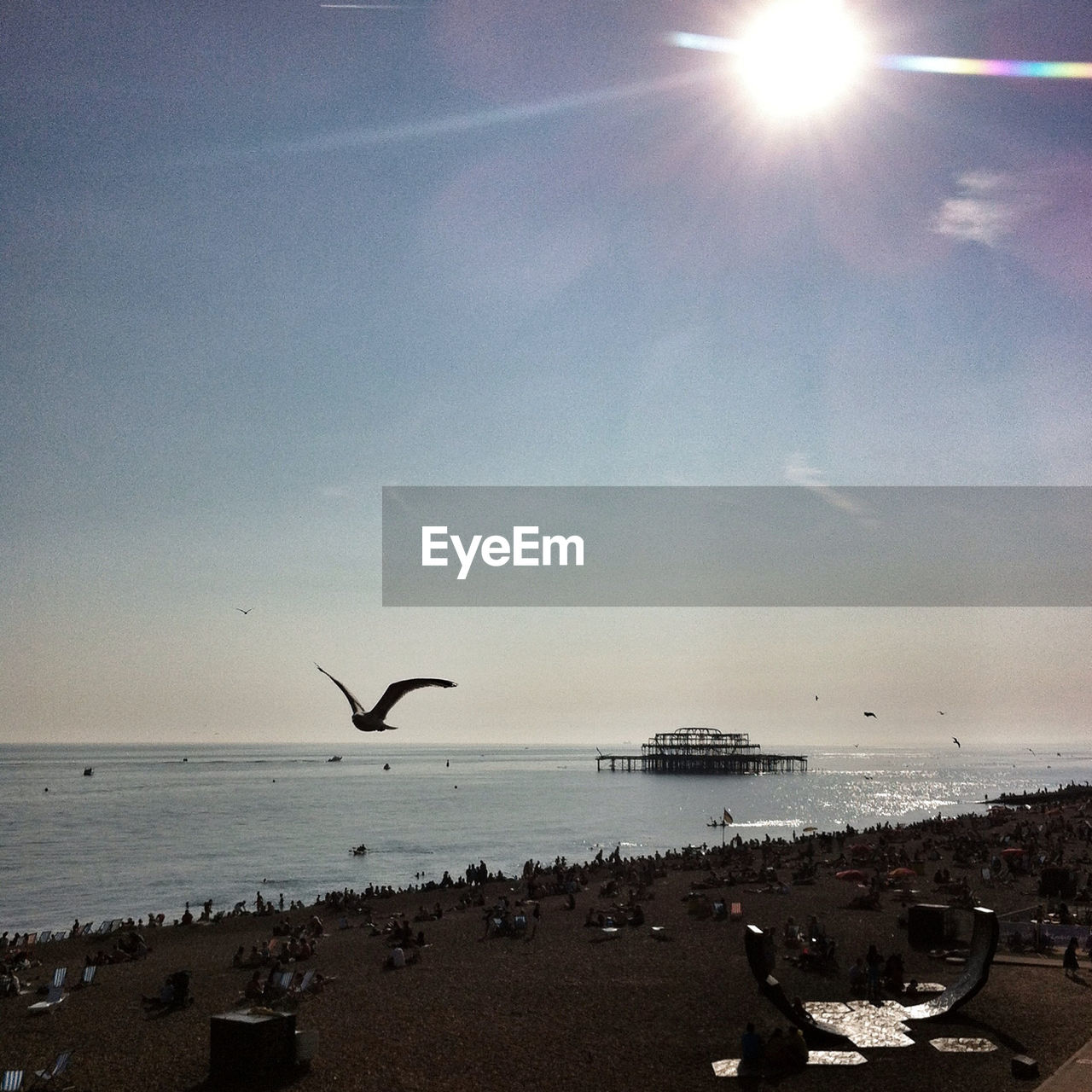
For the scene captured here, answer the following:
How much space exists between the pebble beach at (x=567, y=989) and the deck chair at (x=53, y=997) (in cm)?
22

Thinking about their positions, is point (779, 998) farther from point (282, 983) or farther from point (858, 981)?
point (282, 983)

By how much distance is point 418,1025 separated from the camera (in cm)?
1497

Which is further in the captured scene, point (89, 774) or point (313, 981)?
point (89, 774)

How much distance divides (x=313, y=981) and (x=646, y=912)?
10.8 meters

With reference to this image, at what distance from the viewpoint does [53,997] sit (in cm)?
1803

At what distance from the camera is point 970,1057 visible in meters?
12.1

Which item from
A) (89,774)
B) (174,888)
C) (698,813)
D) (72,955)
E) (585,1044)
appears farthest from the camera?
(89,774)

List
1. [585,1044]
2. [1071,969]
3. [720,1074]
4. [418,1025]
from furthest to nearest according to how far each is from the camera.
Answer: [1071,969], [418,1025], [585,1044], [720,1074]

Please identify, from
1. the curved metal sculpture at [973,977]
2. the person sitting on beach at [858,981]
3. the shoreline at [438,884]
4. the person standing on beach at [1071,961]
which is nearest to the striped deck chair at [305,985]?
the person sitting on beach at [858,981]

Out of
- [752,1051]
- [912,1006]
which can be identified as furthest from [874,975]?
[752,1051]

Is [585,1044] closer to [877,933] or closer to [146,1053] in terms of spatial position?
[146,1053]

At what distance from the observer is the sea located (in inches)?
1730

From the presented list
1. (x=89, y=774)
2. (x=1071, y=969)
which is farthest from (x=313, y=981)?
(x=89, y=774)

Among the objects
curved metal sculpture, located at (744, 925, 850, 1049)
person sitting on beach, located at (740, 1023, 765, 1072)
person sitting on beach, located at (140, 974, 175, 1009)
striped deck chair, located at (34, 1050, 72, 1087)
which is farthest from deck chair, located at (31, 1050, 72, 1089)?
curved metal sculpture, located at (744, 925, 850, 1049)
